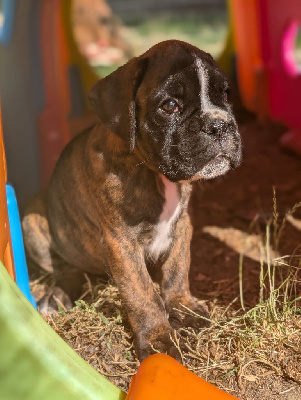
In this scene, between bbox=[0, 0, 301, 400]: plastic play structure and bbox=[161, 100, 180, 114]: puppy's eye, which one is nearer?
bbox=[0, 0, 301, 400]: plastic play structure

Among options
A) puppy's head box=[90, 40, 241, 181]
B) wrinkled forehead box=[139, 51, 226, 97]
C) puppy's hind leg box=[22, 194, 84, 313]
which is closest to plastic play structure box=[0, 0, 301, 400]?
puppy's hind leg box=[22, 194, 84, 313]

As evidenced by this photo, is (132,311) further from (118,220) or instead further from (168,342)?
(118,220)

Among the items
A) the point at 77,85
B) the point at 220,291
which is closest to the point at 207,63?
the point at 220,291

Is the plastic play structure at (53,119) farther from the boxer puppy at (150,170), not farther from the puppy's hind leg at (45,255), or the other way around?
the boxer puppy at (150,170)

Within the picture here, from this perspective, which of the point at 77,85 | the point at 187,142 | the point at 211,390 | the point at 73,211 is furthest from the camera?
the point at 77,85

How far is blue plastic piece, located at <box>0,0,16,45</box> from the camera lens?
5.70m

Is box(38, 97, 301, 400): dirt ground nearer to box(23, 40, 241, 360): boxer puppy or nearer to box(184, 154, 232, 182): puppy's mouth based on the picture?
box(23, 40, 241, 360): boxer puppy

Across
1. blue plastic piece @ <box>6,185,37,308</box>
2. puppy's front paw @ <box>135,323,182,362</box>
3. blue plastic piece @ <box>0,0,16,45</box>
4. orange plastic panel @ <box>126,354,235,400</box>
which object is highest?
blue plastic piece @ <box>0,0,16,45</box>

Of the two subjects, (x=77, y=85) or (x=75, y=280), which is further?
(x=77, y=85)

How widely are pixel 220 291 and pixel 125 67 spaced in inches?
70.7

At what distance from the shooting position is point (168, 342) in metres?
3.77

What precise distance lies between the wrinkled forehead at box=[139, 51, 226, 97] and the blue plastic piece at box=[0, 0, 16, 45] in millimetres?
2558

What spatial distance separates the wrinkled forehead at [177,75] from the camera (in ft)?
11.5

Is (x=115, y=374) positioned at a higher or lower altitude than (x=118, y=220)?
lower
